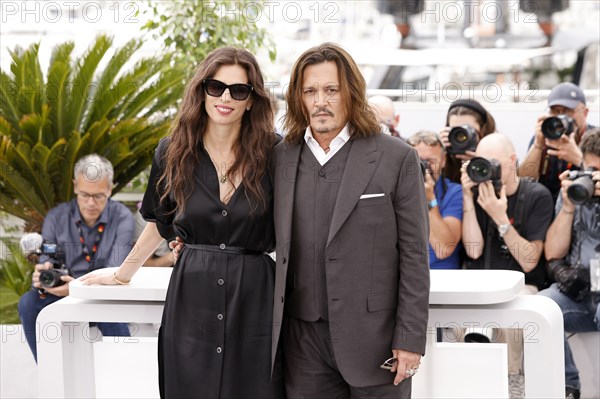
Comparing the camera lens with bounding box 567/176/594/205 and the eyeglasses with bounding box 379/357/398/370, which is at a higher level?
the camera lens with bounding box 567/176/594/205

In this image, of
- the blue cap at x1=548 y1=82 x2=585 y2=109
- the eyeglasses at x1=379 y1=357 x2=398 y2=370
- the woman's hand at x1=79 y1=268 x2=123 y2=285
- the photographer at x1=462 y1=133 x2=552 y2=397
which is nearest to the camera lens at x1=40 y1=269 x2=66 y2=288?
the woman's hand at x1=79 y1=268 x2=123 y2=285

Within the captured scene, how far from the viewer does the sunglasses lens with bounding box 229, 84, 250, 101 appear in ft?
10.3

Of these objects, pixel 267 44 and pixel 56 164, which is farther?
pixel 267 44

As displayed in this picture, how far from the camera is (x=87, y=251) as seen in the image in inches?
219

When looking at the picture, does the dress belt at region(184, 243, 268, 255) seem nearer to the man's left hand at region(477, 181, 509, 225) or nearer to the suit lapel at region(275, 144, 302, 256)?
the suit lapel at region(275, 144, 302, 256)

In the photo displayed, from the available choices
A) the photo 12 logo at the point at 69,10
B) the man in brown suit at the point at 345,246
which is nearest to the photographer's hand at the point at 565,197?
the man in brown suit at the point at 345,246

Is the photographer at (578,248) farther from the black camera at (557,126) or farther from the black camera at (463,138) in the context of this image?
the black camera at (463,138)

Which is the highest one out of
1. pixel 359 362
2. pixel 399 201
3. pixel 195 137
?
pixel 195 137

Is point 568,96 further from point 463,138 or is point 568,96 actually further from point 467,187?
point 467,187

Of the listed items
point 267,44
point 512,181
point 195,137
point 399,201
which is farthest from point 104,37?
point 399,201

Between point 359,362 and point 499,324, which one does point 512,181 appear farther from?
point 359,362

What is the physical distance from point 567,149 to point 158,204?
120 inches

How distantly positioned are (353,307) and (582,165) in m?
2.76

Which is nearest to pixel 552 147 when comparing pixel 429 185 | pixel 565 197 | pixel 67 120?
pixel 565 197
